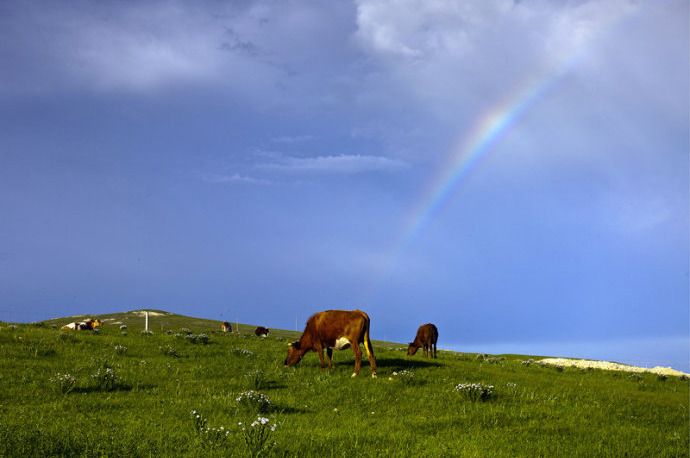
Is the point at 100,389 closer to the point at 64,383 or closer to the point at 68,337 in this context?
the point at 64,383

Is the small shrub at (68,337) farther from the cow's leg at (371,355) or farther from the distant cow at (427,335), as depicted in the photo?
the distant cow at (427,335)

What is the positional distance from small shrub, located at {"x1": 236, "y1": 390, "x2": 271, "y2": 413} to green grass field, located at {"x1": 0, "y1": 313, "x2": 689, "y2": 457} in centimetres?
3

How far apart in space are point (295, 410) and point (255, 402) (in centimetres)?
100

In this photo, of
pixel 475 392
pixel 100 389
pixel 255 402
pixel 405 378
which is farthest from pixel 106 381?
pixel 475 392

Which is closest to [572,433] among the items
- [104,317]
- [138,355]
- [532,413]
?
[532,413]

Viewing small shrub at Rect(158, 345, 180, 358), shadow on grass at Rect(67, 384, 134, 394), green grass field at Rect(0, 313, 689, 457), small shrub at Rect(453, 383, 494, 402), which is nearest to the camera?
green grass field at Rect(0, 313, 689, 457)

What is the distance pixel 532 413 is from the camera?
12.2m

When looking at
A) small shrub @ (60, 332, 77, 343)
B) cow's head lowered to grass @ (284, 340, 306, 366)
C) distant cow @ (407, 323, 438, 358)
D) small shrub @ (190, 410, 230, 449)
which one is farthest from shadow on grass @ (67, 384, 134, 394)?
distant cow @ (407, 323, 438, 358)

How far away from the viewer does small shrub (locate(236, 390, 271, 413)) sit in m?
11.7

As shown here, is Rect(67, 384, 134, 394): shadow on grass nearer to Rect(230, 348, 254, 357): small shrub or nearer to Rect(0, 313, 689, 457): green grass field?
Rect(0, 313, 689, 457): green grass field

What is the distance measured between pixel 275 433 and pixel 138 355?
1389 cm

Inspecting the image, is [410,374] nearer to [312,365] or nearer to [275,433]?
[312,365]

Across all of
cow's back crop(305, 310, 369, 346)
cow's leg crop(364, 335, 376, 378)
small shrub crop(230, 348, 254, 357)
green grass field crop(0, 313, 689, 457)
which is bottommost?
green grass field crop(0, 313, 689, 457)

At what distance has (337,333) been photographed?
58.4ft
